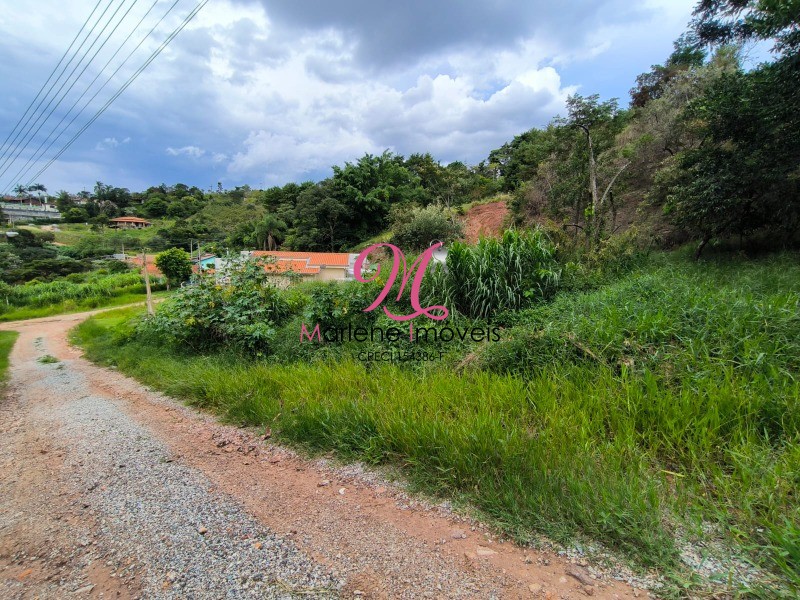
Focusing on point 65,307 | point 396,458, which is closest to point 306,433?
point 396,458

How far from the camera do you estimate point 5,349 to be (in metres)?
10.4

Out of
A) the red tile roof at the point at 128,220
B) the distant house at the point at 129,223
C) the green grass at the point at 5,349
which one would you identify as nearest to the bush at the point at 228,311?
the green grass at the point at 5,349

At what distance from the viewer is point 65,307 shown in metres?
21.8

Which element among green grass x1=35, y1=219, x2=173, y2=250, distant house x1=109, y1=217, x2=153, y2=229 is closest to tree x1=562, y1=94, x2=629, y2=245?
green grass x1=35, y1=219, x2=173, y2=250

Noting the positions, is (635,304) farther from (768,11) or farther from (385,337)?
(768,11)

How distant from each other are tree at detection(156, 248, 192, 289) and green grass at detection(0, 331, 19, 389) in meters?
15.0

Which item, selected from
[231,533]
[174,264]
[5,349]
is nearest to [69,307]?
[174,264]

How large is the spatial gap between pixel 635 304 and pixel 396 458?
3165 mm

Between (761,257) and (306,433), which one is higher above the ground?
(761,257)

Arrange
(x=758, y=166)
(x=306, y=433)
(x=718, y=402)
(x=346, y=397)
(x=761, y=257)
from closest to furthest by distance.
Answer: (x=718, y=402) < (x=306, y=433) < (x=346, y=397) < (x=758, y=166) < (x=761, y=257)

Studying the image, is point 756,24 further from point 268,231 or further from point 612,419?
point 268,231

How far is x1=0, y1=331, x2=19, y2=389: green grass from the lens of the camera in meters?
6.97

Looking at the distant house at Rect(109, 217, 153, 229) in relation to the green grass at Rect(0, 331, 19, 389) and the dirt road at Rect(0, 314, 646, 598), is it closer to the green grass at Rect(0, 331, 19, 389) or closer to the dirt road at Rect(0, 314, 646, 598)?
the green grass at Rect(0, 331, 19, 389)

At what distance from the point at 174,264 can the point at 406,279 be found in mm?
29948
